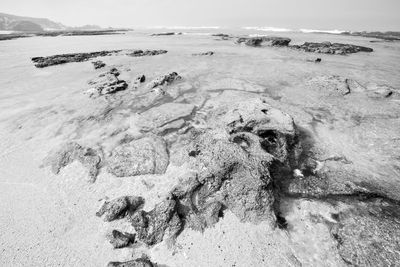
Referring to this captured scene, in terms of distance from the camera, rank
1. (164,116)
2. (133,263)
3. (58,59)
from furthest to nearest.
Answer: (58,59) → (164,116) → (133,263)

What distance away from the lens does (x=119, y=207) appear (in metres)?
5.18

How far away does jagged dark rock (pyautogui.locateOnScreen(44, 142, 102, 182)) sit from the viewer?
6.73 m

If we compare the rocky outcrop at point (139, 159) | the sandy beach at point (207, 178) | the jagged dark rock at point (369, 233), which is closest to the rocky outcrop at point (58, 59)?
the sandy beach at point (207, 178)

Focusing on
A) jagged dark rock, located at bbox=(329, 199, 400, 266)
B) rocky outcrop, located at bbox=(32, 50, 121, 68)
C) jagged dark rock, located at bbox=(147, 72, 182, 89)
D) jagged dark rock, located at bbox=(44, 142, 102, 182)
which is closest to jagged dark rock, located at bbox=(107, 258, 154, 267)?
jagged dark rock, located at bbox=(44, 142, 102, 182)

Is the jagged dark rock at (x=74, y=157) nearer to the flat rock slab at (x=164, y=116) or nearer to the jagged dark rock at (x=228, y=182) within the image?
the flat rock slab at (x=164, y=116)

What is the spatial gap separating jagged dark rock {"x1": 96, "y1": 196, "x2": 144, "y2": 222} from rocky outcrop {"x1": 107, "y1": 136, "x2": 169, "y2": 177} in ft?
3.45

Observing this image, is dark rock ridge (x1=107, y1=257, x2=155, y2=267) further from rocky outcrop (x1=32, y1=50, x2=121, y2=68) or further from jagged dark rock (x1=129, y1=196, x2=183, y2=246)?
rocky outcrop (x1=32, y1=50, x2=121, y2=68)

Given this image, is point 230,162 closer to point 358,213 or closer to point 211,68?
point 358,213

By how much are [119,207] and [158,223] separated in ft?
3.52

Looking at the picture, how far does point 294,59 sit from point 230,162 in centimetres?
1948

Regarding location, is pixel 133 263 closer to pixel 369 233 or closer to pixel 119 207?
pixel 119 207

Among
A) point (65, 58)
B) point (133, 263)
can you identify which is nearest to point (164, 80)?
point (133, 263)

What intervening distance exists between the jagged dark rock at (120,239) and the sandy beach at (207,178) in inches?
3.4

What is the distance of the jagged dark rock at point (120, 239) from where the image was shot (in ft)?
14.6
